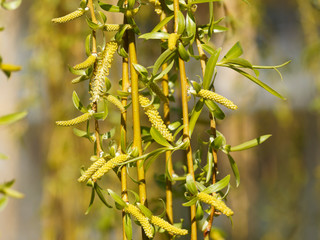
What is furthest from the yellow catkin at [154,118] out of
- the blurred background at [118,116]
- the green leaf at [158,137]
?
the blurred background at [118,116]

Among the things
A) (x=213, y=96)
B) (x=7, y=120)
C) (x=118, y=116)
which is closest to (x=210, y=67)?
(x=213, y=96)

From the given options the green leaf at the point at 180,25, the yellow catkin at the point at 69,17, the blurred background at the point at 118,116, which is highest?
the yellow catkin at the point at 69,17

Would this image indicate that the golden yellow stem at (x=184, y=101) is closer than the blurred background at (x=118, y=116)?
Yes

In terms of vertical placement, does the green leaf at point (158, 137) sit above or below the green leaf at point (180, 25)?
below

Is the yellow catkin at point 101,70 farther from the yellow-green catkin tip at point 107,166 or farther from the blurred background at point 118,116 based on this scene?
the blurred background at point 118,116

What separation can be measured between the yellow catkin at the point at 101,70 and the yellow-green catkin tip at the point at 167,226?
89 millimetres

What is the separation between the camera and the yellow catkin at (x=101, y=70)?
Result: 0.91 feet

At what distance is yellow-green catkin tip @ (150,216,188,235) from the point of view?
0.26 meters

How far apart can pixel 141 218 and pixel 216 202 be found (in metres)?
0.05

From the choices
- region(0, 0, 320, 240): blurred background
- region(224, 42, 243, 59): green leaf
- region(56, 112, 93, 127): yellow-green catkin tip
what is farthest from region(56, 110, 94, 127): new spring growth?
region(0, 0, 320, 240): blurred background

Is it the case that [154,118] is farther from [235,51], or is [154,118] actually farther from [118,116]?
[118,116]

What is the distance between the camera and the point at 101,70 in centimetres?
28

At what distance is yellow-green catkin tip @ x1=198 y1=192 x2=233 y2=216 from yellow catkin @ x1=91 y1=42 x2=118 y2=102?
0.31 ft

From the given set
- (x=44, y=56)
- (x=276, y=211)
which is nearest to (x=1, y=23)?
(x=44, y=56)
